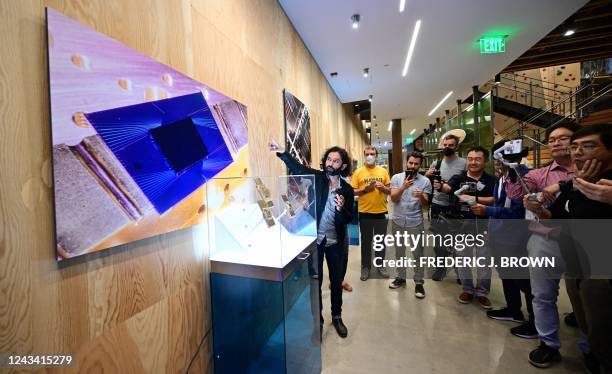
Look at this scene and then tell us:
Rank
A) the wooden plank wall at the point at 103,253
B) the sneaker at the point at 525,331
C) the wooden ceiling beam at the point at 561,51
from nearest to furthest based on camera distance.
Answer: the wooden plank wall at the point at 103,253, the sneaker at the point at 525,331, the wooden ceiling beam at the point at 561,51

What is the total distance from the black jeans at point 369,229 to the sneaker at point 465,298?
1.05 meters

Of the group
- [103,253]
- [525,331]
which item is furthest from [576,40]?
[103,253]

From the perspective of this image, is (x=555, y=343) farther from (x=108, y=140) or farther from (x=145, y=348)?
(x=108, y=140)

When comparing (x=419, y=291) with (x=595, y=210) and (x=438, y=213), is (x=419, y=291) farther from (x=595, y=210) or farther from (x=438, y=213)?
(x=595, y=210)

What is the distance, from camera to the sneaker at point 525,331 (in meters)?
2.04

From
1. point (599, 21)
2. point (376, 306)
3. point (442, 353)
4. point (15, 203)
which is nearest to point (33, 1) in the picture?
point (15, 203)

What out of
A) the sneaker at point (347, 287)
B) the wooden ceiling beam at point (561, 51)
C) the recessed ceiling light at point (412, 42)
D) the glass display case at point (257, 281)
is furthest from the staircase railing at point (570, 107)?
the glass display case at point (257, 281)

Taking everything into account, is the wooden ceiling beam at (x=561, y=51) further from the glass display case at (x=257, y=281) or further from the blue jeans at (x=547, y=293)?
the glass display case at (x=257, y=281)

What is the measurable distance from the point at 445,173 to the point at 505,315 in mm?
1526

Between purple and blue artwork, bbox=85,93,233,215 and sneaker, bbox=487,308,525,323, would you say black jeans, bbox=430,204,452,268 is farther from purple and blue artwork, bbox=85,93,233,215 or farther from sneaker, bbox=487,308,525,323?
purple and blue artwork, bbox=85,93,233,215

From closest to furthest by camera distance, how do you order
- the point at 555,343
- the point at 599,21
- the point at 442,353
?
the point at 555,343 < the point at 442,353 < the point at 599,21

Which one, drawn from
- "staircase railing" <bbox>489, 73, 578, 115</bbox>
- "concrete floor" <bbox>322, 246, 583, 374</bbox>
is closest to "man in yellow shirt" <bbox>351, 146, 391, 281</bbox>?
"concrete floor" <bbox>322, 246, 583, 374</bbox>

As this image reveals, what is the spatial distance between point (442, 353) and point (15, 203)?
98.5 inches

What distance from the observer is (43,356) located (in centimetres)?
78
